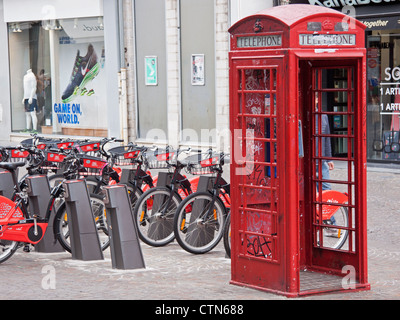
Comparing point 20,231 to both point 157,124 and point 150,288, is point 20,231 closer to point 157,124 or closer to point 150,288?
point 150,288

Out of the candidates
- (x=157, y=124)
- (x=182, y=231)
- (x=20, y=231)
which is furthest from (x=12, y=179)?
(x=157, y=124)

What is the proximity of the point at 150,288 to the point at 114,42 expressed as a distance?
13194mm

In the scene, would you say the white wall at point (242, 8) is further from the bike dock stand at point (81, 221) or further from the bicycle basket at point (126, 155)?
the bike dock stand at point (81, 221)

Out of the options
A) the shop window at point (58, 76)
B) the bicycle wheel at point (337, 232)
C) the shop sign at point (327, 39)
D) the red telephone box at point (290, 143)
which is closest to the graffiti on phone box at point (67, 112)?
the shop window at point (58, 76)

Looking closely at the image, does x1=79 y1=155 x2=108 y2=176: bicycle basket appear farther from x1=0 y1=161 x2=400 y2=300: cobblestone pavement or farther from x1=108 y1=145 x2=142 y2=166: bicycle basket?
x1=0 y1=161 x2=400 y2=300: cobblestone pavement

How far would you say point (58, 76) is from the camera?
22.0 metres

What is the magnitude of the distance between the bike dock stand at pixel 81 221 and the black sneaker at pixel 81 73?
12.7m

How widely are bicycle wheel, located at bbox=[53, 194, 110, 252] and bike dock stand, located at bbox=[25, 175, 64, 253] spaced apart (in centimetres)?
17

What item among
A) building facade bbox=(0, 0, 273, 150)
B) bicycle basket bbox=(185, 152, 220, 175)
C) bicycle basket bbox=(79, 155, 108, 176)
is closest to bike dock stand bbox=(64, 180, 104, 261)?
bicycle basket bbox=(79, 155, 108, 176)

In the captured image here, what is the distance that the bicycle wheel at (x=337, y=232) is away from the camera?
323 inches

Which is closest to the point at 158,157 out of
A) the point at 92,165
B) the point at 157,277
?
the point at 92,165
